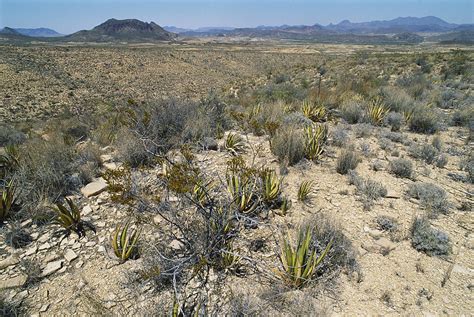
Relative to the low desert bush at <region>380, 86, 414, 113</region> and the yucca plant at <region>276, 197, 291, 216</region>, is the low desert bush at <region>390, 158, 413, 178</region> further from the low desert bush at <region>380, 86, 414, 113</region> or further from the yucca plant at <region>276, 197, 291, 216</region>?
the low desert bush at <region>380, 86, 414, 113</region>

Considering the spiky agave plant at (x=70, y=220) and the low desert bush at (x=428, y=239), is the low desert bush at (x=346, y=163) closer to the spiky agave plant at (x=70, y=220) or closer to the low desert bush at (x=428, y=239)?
the low desert bush at (x=428, y=239)

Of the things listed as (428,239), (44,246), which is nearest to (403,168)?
(428,239)

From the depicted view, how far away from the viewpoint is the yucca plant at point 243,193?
3.58 metres

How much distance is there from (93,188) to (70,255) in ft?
4.28

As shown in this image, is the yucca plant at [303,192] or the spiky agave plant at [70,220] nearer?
the spiky agave plant at [70,220]

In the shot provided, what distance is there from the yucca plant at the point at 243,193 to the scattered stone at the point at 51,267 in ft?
7.00

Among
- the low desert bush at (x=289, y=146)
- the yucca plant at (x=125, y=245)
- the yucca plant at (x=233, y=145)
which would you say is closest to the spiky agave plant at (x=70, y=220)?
A: the yucca plant at (x=125, y=245)

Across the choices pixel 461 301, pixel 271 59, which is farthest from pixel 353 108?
pixel 271 59

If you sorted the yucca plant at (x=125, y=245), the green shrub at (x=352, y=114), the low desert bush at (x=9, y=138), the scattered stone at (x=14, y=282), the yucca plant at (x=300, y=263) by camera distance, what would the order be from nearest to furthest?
→ the yucca plant at (x=300, y=263)
the scattered stone at (x=14, y=282)
the yucca plant at (x=125, y=245)
the green shrub at (x=352, y=114)
the low desert bush at (x=9, y=138)

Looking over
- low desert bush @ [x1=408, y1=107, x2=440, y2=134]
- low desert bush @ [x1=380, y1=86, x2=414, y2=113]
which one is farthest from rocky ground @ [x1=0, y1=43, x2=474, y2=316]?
low desert bush @ [x1=380, y1=86, x2=414, y2=113]

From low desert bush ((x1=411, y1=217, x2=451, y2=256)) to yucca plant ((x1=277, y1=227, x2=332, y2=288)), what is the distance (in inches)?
50.1

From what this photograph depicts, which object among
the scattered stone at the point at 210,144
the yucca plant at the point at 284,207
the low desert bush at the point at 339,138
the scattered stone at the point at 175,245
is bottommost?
the scattered stone at the point at 175,245

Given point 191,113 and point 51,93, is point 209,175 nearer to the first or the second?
point 191,113

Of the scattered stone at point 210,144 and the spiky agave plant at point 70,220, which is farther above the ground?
the scattered stone at point 210,144
